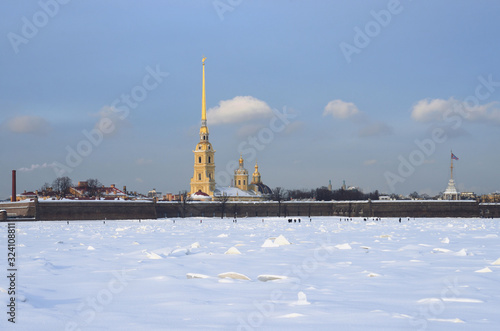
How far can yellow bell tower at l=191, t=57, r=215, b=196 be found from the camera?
364 feet

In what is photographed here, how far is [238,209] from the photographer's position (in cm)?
8119

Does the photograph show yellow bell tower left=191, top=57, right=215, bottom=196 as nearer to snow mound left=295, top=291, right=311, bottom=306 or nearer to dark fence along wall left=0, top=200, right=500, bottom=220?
dark fence along wall left=0, top=200, right=500, bottom=220

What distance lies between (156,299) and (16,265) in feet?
16.1

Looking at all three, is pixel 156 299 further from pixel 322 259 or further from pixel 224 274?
pixel 322 259

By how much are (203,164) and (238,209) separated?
31.7m

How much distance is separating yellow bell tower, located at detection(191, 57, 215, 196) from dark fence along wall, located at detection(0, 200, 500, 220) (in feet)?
94.4

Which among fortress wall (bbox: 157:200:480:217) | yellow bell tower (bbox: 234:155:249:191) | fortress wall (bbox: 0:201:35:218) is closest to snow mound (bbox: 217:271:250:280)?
fortress wall (bbox: 0:201:35:218)

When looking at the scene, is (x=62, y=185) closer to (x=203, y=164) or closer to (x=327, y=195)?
(x=203, y=164)

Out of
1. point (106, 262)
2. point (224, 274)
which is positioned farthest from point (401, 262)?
point (106, 262)

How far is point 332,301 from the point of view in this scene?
338 inches

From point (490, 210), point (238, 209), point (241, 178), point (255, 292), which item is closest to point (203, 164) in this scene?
point (241, 178)

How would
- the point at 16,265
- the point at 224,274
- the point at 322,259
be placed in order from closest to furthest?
the point at 224,274 → the point at 16,265 → the point at 322,259

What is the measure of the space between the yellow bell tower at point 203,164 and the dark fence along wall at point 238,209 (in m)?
28.8

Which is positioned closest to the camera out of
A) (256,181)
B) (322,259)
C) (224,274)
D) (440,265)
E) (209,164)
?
(224,274)
